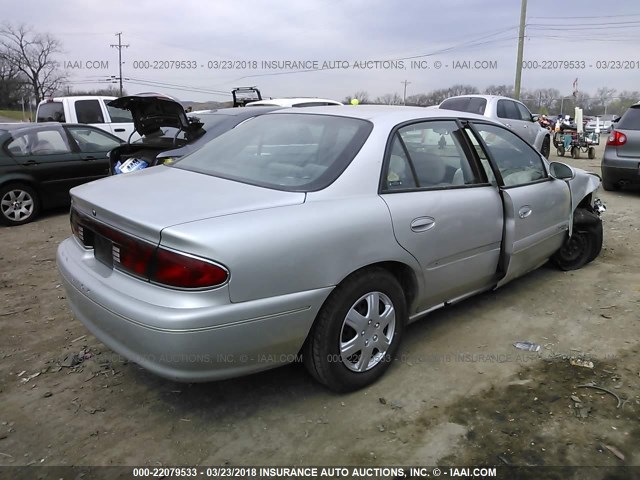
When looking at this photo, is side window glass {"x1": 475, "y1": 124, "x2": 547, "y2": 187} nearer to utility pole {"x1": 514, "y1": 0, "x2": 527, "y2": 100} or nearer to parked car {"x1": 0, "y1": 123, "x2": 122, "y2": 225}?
parked car {"x1": 0, "y1": 123, "x2": 122, "y2": 225}

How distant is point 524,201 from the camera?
12.1 ft

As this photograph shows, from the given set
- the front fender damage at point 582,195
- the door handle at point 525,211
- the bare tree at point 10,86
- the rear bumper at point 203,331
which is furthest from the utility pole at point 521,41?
the bare tree at point 10,86

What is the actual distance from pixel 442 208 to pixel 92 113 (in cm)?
938

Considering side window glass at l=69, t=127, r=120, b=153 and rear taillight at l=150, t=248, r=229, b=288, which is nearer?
rear taillight at l=150, t=248, r=229, b=288

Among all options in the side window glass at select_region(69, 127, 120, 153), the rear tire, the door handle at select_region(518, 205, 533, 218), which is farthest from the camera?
the side window glass at select_region(69, 127, 120, 153)

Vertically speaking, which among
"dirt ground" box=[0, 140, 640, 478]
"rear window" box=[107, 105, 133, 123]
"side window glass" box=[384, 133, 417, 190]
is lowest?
"dirt ground" box=[0, 140, 640, 478]

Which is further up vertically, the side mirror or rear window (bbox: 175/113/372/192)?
rear window (bbox: 175/113/372/192)

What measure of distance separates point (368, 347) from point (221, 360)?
89cm

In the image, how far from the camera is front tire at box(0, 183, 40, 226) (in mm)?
6926

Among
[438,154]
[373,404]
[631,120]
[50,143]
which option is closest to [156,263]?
[373,404]

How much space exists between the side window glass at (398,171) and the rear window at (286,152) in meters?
0.20

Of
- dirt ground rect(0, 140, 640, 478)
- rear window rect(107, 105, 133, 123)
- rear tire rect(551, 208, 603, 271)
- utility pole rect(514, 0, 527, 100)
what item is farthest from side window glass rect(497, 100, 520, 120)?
utility pole rect(514, 0, 527, 100)

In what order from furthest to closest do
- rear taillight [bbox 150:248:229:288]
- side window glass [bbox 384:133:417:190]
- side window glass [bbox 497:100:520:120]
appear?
1. side window glass [bbox 497:100:520:120]
2. side window glass [bbox 384:133:417:190]
3. rear taillight [bbox 150:248:229:288]

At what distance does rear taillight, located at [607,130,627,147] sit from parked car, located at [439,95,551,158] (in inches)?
76.8
